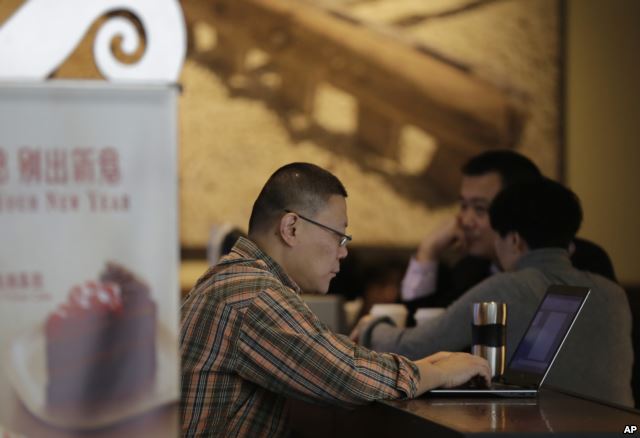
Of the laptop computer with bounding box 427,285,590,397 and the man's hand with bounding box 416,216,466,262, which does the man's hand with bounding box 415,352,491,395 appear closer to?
the laptop computer with bounding box 427,285,590,397

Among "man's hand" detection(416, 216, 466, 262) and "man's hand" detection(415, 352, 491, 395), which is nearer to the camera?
"man's hand" detection(415, 352, 491, 395)

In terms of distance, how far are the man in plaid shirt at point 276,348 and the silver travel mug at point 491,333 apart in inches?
8.5

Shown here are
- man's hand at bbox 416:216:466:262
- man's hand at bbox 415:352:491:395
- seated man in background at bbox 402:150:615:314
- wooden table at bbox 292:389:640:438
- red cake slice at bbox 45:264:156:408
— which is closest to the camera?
red cake slice at bbox 45:264:156:408

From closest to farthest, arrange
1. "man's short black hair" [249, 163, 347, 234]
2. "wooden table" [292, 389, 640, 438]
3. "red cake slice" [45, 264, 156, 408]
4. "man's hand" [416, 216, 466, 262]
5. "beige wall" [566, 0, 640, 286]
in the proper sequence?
"red cake slice" [45, 264, 156, 408] < "wooden table" [292, 389, 640, 438] < "man's short black hair" [249, 163, 347, 234] < "man's hand" [416, 216, 466, 262] < "beige wall" [566, 0, 640, 286]

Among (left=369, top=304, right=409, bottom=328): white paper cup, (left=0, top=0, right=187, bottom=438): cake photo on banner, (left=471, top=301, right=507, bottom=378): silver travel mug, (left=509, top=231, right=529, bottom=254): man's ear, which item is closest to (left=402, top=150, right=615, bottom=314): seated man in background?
(left=369, top=304, right=409, bottom=328): white paper cup

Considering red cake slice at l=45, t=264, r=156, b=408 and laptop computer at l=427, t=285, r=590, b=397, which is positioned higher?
red cake slice at l=45, t=264, r=156, b=408

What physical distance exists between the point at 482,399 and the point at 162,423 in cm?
102

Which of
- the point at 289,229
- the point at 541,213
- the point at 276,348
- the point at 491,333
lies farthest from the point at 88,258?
the point at 541,213

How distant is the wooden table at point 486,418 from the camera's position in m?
1.86

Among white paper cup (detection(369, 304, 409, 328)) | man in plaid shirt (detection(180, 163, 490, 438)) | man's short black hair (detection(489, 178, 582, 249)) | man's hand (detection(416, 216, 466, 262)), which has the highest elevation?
man's short black hair (detection(489, 178, 582, 249))

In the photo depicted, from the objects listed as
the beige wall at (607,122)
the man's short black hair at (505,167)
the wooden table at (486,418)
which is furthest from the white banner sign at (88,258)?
the beige wall at (607,122)

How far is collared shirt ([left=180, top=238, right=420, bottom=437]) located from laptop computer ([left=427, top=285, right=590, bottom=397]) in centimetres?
22

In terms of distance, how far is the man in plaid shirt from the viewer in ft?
7.04

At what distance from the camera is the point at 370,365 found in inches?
85.8
